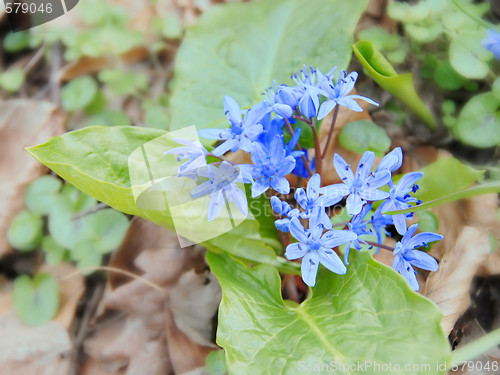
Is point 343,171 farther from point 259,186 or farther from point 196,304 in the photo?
point 196,304

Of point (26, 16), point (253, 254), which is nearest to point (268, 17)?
point (253, 254)

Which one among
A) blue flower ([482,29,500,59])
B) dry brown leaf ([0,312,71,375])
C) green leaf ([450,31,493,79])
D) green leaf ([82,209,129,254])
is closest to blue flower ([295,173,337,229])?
blue flower ([482,29,500,59])

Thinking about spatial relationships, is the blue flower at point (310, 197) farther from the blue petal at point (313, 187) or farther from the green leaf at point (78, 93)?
the green leaf at point (78, 93)

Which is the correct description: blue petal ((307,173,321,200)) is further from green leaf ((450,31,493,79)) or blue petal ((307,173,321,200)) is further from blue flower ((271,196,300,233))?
green leaf ((450,31,493,79))

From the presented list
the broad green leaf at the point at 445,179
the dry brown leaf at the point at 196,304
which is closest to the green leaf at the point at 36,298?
the dry brown leaf at the point at 196,304

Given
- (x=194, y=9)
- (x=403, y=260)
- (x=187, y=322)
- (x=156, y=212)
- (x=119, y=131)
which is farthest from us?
(x=194, y=9)

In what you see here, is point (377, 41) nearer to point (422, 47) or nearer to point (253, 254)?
point (422, 47)
